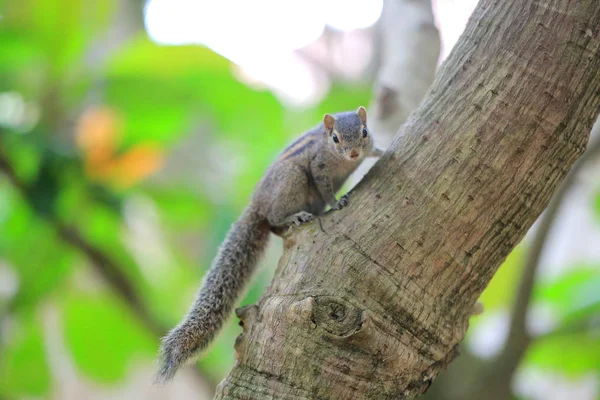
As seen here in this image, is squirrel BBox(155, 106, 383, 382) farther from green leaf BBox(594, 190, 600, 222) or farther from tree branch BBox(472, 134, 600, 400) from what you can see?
green leaf BBox(594, 190, 600, 222)

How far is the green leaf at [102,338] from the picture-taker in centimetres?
313

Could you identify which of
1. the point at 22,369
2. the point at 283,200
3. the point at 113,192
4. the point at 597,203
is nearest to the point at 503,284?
the point at 597,203

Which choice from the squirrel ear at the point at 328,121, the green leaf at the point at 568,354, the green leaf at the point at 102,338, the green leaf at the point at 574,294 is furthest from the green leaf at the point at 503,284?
the green leaf at the point at 102,338

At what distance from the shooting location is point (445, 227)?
122 centimetres

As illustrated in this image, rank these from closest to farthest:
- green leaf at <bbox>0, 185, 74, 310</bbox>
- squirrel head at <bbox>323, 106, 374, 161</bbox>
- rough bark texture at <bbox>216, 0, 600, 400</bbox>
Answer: rough bark texture at <bbox>216, 0, 600, 400</bbox> → squirrel head at <bbox>323, 106, 374, 161</bbox> → green leaf at <bbox>0, 185, 74, 310</bbox>

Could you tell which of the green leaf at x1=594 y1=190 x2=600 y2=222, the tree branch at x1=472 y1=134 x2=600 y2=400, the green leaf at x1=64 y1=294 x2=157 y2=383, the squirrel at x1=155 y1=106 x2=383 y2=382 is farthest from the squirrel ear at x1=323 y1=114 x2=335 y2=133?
the green leaf at x1=594 y1=190 x2=600 y2=222

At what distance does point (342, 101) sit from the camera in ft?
9.87

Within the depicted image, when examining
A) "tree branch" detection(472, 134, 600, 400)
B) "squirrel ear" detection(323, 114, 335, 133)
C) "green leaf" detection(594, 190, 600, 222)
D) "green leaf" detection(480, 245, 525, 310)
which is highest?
"green leaf" detection(594, 190, 600, 222)

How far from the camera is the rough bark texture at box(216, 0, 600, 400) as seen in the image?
Result: 3.81 ft

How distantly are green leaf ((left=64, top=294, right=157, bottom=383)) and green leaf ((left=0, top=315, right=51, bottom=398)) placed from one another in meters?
0.19

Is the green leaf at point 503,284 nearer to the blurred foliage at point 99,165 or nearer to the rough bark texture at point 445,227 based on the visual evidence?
the blurred foliage at point 99,165

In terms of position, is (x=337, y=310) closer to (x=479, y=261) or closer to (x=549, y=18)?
(x=479, y=261)

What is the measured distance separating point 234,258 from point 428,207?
28.2 inches

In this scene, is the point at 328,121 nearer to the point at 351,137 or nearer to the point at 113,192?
the point at 351,137
